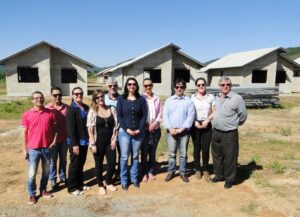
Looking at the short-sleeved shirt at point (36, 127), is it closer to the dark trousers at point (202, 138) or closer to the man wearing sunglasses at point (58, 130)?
the man wearing sunglasses at point (58, 130)

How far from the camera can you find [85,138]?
15.1 feet

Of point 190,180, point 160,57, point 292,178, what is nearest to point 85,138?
point 190,180

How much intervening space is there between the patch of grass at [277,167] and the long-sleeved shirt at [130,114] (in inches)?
123

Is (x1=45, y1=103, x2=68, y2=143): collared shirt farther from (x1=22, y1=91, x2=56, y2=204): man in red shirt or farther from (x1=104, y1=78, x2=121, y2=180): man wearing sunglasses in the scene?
(x1=104, y1=78, x2=121, y2=180): man wearing sunglasses

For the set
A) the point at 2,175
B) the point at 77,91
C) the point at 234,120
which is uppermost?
the point at 77,91

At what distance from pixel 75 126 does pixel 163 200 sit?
5.95 feet

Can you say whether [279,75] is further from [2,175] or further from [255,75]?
[2,175]

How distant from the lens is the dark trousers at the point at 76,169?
4.67 meters

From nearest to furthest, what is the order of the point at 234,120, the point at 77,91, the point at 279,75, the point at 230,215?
the point at 230,215 → the point at 77,91 → the point at 234,120 → the point at 279,75

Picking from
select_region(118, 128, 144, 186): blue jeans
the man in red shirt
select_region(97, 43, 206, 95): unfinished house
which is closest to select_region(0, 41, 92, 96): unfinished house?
select_region(97, 43, 206, 95): unfinished house

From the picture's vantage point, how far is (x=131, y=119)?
4.68 meters

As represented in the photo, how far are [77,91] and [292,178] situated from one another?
4.33 m

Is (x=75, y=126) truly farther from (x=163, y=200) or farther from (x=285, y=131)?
(x=285, y=131)

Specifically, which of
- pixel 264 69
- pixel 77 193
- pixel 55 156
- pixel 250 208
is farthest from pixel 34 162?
pixel 264 69
